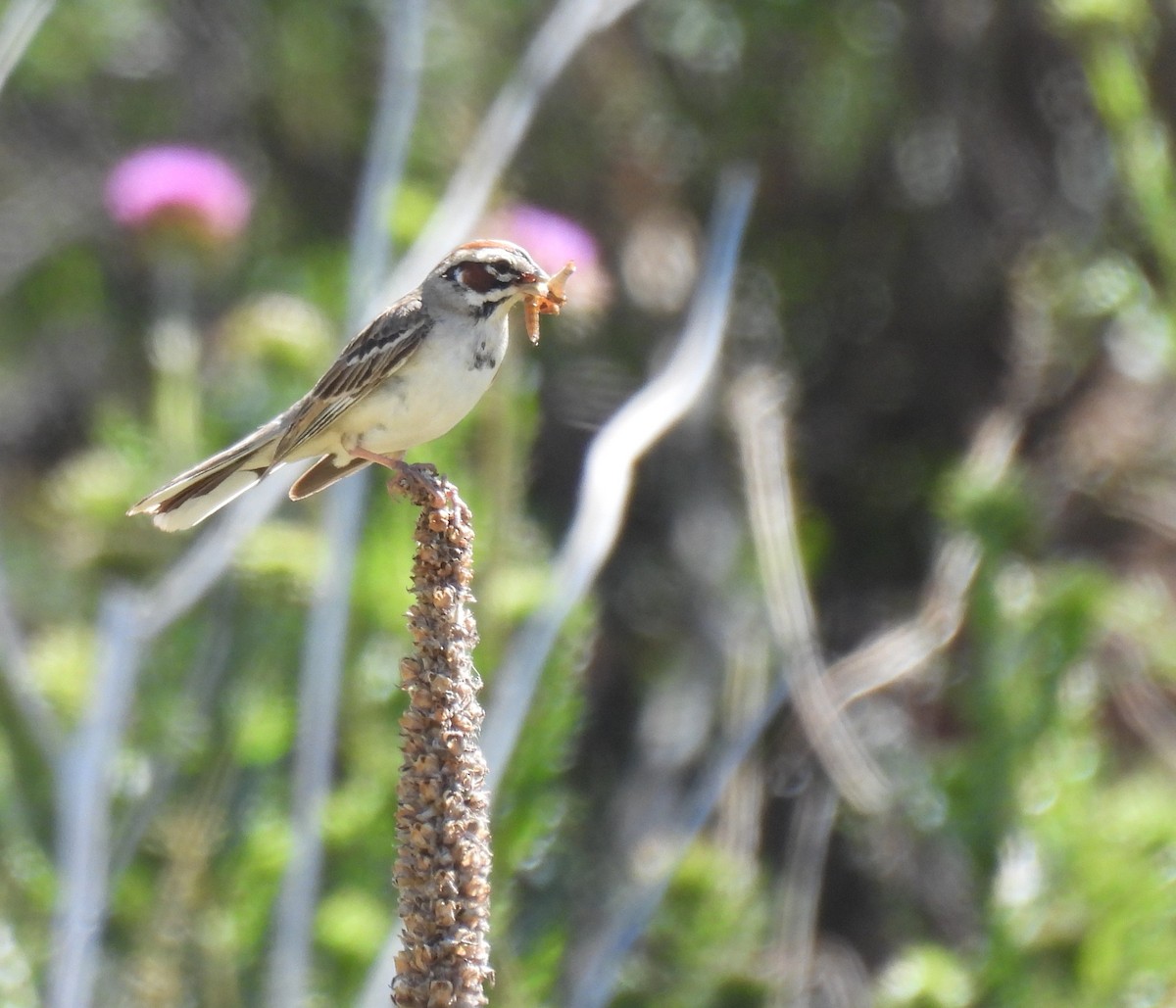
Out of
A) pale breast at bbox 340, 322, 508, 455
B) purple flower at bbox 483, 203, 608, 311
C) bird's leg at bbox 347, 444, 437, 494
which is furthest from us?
purple flower at bbox 483, 203, 608, 311

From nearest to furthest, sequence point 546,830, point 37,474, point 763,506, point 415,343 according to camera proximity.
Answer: point 415,343, point 546,830, point 763,506, point 37,474

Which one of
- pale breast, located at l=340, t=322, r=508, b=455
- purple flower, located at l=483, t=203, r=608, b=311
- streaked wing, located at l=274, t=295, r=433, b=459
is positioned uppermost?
purple flower, located at l=483, t=203, r=608, b=311

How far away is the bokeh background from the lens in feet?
13.7

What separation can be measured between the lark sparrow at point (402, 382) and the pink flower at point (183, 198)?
4.97 feet

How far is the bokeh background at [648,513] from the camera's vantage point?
13.7ft

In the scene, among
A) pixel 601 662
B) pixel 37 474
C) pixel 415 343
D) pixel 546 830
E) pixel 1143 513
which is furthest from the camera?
pixel 37 474

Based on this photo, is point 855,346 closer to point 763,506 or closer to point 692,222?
point 692,222

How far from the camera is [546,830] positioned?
4.23 m

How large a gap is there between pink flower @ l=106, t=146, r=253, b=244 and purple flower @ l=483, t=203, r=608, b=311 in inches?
41.5

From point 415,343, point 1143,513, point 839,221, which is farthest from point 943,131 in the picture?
point 415,343

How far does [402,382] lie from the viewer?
12.2 feet

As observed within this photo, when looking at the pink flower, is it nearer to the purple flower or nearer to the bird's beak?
the purple flower

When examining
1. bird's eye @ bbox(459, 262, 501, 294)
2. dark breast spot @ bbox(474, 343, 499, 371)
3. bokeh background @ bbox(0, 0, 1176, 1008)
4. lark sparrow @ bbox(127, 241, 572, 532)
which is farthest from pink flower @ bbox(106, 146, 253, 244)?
dark breast spot @ bbox(474, 343, 499, 371)

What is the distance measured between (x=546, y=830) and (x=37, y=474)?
12.9 ft
